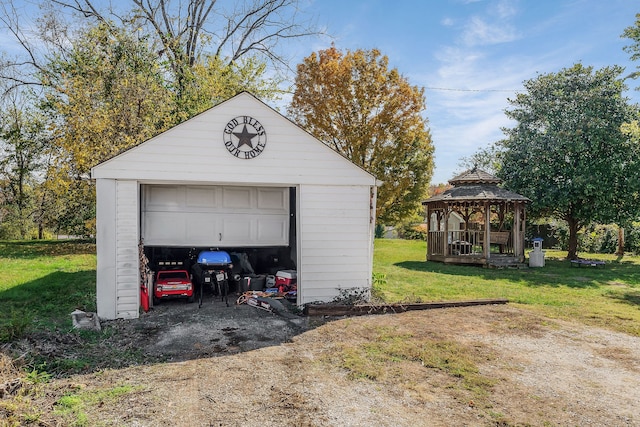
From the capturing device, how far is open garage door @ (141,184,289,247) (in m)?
8.69

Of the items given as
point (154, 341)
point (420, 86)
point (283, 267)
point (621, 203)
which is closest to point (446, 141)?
point (420, 86)

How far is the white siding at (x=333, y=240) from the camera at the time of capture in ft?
25.6

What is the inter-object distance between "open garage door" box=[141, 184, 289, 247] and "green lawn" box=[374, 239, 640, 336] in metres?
3.10

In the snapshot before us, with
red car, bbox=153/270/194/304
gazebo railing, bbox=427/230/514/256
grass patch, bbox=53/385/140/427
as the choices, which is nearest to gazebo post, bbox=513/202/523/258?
gazebo railing, bbox=427/230/514/256

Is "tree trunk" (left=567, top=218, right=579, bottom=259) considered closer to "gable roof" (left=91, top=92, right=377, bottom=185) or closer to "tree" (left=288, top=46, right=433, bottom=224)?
"tree" (left=288, top=46, right=433, bottom=224)

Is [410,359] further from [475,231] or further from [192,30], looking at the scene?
[192,30]

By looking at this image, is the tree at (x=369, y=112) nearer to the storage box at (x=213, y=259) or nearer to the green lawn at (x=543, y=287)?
the green lawn at (x=543, y=287)

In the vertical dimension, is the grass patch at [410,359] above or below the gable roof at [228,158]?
below

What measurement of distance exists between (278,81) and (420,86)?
7.28m

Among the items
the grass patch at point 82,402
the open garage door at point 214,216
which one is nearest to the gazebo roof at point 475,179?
the open garage door at point 214,216

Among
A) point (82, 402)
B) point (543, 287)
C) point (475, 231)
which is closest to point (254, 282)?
point (82, 402)

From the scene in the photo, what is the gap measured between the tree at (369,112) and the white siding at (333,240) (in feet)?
33.5

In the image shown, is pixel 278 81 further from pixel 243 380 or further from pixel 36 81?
pixel 243 380

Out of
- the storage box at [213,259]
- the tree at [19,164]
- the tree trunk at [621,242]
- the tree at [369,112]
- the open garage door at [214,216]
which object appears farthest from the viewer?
the tree trunk at [621,242]
